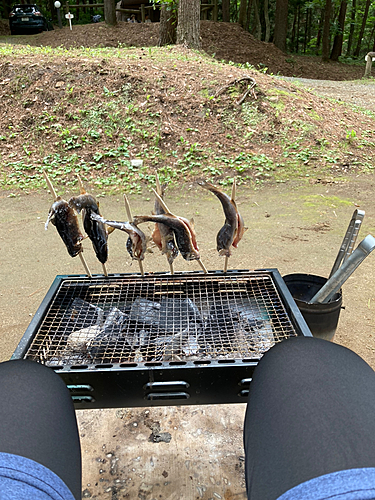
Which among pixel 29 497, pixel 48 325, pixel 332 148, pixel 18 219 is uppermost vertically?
pixel 29 497

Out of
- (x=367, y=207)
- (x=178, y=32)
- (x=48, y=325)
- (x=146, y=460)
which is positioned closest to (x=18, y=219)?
(x=48, y=325)

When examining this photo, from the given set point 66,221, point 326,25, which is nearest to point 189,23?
point 66,221

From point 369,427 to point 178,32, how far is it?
499 inches

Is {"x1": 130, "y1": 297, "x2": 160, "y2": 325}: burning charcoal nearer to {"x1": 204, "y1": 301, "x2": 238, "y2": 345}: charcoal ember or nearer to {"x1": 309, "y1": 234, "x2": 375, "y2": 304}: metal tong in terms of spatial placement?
{"x1": 204, "y1": 301, "x2": 238, "y2": 345}: charcoal ember

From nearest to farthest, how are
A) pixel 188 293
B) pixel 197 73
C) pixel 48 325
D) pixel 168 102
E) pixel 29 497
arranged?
1. pixel 29 497
2. pixel 48 325
3. pixel 188 293
4. pixel 168 102
5. pixel 197 73

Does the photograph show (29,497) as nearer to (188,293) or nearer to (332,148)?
(188,293)

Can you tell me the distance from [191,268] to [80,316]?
89.3 inches

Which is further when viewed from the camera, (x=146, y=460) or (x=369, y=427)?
(x=146, y=460)

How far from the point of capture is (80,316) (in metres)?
2.38

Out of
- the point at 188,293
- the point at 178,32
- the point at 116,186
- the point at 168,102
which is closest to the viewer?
the point at 188,293

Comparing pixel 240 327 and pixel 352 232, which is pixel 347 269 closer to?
pixel 352 232

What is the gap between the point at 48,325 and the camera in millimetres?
2250

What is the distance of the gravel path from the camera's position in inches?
452

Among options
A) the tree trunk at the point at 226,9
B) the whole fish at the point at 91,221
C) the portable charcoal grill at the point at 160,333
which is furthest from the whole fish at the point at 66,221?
the tree trunk at the point at 226,9
